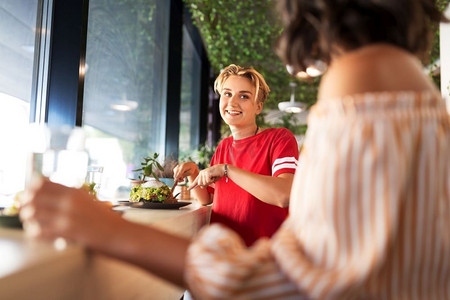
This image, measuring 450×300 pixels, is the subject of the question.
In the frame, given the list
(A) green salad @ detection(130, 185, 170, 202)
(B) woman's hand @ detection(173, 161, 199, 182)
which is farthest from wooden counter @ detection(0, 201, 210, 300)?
(B) woman's hand @ detection(173, 161, 199, 182)

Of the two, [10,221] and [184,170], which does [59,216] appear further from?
[184,170]

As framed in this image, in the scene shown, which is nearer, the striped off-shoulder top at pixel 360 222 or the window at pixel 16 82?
the striped off-shoulder top at pixel 360 222

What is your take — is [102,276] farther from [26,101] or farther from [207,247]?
[26,101]

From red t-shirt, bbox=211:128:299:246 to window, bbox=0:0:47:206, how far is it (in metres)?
0.83

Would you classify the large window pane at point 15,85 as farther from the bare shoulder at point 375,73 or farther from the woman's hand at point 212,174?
the bare shoulder at point 375,73

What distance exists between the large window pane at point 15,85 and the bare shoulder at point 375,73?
1.07 metres

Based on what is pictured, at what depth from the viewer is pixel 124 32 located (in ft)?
8.49

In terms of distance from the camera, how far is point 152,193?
169 cm

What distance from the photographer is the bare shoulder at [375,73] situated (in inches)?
21.9

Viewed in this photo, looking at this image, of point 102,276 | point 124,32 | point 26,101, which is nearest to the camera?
point 102,276

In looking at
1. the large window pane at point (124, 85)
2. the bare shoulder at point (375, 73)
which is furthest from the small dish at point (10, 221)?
the large window pane at point (124, 85)

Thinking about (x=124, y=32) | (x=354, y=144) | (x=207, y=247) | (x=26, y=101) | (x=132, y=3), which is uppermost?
(x=132, y=3)

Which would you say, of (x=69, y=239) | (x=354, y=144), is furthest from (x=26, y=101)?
(x=354, y=144)

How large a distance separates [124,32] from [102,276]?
2095 millimetres
